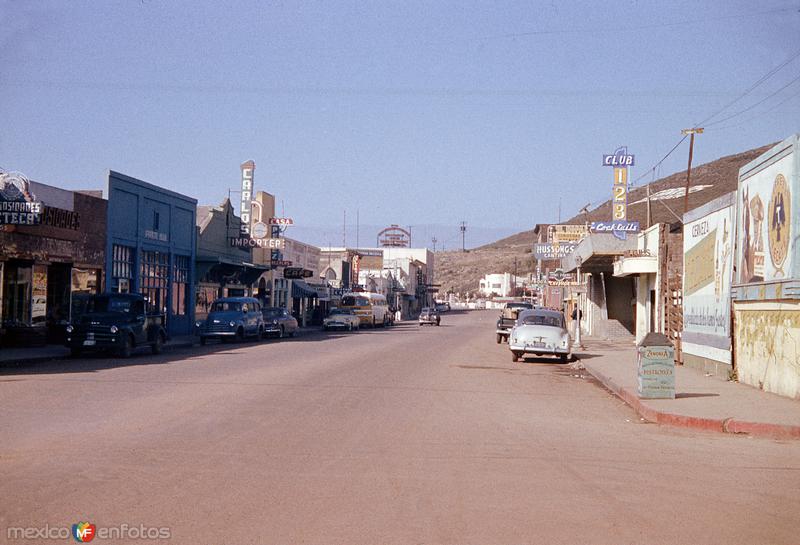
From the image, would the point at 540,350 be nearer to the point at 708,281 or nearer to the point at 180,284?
the point at 708,281

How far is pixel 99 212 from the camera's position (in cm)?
3391

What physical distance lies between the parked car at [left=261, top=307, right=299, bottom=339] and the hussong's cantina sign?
50.6 ft

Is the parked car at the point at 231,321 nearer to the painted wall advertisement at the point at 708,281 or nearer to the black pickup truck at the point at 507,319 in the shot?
the black pickup truck at the point at 507,319

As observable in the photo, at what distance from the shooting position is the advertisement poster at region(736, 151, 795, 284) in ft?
52.1

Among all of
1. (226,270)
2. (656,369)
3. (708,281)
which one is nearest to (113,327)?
(656,369)

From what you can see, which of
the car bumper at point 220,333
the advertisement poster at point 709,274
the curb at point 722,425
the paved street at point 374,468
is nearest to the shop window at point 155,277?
the car bumper at point 220,333

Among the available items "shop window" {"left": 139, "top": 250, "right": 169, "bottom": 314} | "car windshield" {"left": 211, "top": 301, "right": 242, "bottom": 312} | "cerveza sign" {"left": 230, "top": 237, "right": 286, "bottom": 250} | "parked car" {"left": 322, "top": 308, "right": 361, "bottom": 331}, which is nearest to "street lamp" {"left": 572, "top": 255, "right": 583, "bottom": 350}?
"car windshield" {"left": 211, "top": 301, "right": 242, "bottom": 312}

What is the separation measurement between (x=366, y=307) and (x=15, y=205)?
37.0 m

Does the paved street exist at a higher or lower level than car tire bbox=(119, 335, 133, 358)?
lower

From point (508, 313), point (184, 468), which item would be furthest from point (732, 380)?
point (508, 313)

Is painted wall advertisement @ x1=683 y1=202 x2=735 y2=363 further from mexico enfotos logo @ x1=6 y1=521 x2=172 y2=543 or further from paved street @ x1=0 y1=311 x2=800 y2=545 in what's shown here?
mexico enfotos logo @ x1=6 y1=521 x2=172 y2=543

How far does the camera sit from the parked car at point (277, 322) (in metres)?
39.8

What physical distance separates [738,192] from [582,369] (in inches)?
323

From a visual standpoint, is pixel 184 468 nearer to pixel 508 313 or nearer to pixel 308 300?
pixel 508 313
